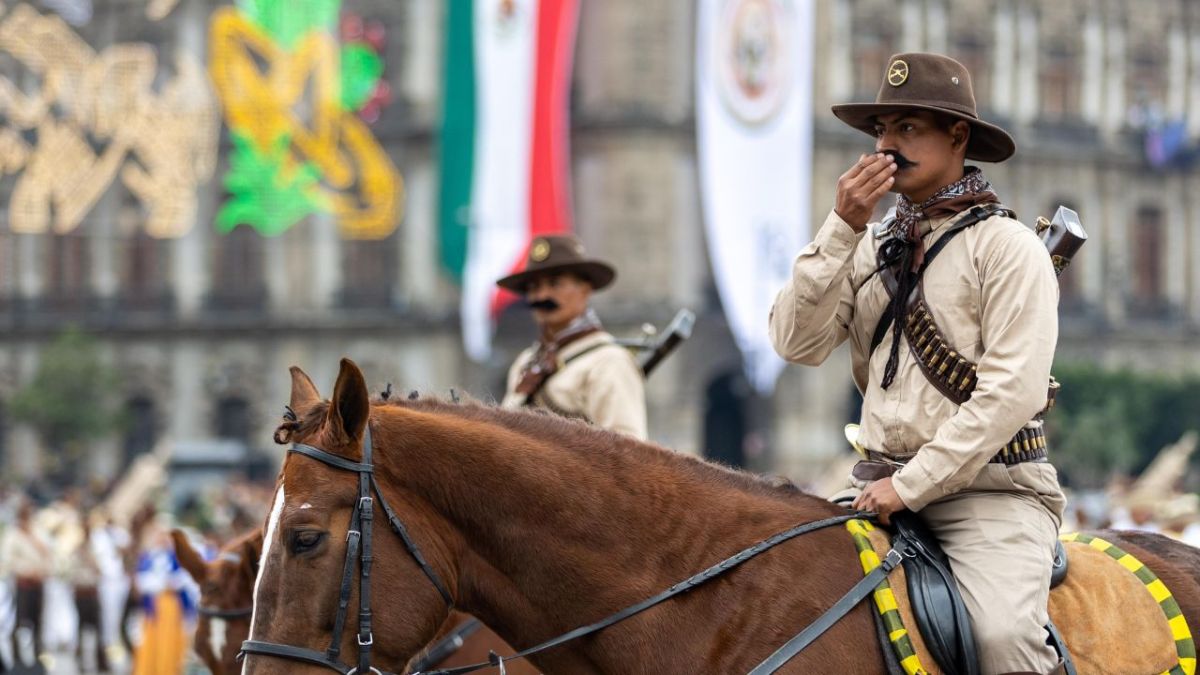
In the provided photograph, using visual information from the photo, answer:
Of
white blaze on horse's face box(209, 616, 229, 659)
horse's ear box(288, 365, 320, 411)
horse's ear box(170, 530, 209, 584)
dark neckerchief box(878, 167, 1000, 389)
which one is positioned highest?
dark neckerchief box(878, 167, 1000, 389)

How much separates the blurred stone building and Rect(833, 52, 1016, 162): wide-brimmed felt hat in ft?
113

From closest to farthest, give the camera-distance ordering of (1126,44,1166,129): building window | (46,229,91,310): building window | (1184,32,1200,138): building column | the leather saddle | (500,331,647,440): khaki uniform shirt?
the leather saddle
(500,331,647,440): khaki uniform shirt
(46,229,91,310): building window
(1126,44,1166,129): building window
(1184,32,1200,138): building column

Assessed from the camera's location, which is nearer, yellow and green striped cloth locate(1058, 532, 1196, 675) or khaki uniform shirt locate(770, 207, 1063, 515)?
khaki uniform shirt locate(770, 207, 1063, 515)

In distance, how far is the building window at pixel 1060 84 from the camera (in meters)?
49.4

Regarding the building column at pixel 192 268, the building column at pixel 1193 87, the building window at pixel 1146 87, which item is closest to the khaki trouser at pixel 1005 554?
the building column at pixel 192 268

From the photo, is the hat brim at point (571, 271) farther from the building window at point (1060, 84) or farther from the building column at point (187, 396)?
the building window at point (1060, 84)

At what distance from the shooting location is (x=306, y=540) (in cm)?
406

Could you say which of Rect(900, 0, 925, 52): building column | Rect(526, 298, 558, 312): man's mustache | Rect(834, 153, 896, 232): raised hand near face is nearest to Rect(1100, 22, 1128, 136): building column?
Rect(900, 0, 925, 52): building column

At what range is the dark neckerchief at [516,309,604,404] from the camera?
7836 mm

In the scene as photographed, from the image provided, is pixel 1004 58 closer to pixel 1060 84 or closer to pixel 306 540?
pixel 1060 84

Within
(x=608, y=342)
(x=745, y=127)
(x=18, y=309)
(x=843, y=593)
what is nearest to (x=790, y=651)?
(x=843, y=593)

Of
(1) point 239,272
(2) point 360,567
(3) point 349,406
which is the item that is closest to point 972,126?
(3) point 349,406

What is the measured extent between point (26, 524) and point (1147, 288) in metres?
38.6

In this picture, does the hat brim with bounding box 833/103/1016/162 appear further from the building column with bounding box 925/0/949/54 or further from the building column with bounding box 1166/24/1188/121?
the building column with bounding box 1166/24/1188/121
